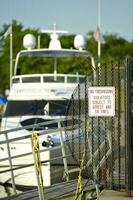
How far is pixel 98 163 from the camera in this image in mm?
7395

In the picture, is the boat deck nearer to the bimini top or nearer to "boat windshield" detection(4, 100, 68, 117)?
"boat windshield" detection(4, 100, 68, 117)

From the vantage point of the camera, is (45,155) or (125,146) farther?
(45,155)

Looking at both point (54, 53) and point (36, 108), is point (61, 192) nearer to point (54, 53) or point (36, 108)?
point (36, 108)

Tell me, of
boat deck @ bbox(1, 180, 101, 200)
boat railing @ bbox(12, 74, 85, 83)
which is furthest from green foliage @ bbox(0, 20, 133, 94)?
boat deck @ bbox(1, 180, 101, 200)

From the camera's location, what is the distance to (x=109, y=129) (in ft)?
24.0

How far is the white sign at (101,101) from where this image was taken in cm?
684

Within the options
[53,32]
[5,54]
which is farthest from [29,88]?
[5,54]

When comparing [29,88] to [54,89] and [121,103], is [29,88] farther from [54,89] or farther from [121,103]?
[121,103]

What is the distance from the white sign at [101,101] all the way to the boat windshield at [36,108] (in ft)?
22.1

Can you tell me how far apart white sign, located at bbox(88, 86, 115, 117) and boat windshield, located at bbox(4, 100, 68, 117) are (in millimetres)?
6744

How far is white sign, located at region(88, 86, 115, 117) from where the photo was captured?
6.84 m

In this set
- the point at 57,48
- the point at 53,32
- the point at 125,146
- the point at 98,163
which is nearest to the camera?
the point at 125,146

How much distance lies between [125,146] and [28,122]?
6.40 meters

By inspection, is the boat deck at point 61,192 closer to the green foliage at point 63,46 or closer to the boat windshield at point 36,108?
the boat windshield at point 36,108
